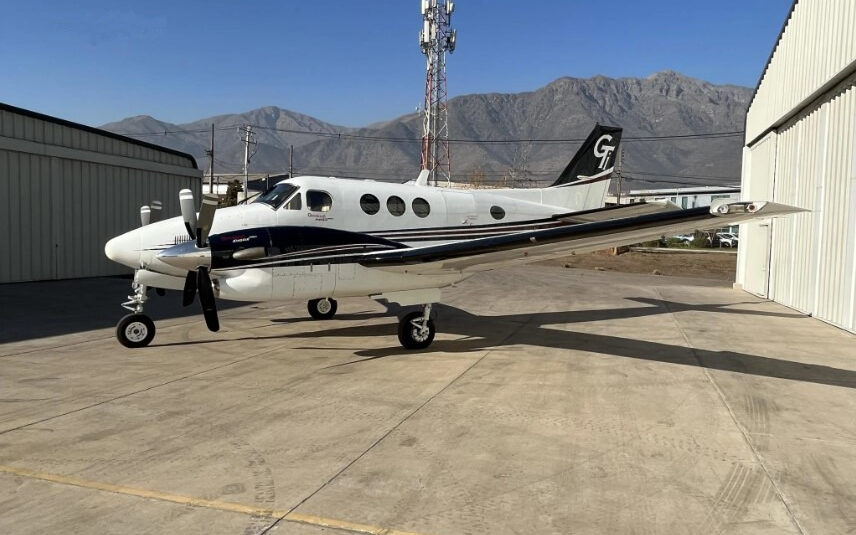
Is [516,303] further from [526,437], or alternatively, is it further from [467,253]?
[526,437]

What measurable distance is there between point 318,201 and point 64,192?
634 inches

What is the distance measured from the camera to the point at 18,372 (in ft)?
25.7

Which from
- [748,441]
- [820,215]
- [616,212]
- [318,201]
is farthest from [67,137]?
[820,215]

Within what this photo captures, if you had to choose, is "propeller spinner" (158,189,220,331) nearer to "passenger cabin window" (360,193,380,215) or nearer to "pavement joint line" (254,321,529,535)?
"passenger cabin window" (360,193,380,215)

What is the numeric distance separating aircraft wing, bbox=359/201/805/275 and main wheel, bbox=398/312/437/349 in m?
0.89

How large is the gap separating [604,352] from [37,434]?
8523 mm

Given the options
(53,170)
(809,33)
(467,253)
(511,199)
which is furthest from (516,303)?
(53,170)

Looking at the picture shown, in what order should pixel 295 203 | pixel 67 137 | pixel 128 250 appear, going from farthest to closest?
pixel 67 137, pixel 295 203, pixel 128 250

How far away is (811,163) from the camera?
50.0 feet

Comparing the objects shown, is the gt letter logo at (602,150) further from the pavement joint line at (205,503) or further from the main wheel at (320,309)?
the pavement joint line at (205,503)

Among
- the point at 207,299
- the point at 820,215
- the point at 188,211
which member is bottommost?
the point at 207,299

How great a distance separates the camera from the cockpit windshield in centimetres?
979

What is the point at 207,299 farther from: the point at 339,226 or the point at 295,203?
the point at 339,226

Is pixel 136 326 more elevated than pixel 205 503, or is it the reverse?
pixel 136 326
